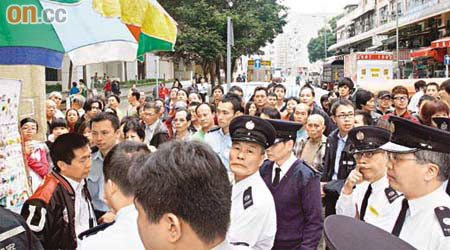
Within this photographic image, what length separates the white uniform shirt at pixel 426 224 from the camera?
88.0 inches

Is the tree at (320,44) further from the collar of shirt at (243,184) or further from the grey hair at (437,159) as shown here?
the grey hair at (437,159)

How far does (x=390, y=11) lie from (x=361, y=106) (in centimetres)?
5023

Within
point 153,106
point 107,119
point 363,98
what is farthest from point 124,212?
point 363,98

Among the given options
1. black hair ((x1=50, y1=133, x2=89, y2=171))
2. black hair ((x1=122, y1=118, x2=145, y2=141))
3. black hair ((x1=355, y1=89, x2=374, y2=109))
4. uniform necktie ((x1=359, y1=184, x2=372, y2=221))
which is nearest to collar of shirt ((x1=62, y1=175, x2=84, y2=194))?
black hair ((x1=50, y1=133, x2=89, y2=171))

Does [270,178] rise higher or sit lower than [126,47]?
lower

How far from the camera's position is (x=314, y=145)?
5625mm

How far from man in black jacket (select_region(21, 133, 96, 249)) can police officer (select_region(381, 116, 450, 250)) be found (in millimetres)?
1911

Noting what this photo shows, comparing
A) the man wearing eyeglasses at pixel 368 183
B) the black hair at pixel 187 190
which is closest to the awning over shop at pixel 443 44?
the man wearing eyeglasses at pixel 368 183

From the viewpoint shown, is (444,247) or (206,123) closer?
(444,247)

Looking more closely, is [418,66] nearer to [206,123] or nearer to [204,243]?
[206,123]

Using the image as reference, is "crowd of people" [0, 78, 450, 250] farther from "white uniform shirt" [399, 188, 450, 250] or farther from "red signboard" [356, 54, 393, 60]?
"red signboard" [356, 54, 393, 60]

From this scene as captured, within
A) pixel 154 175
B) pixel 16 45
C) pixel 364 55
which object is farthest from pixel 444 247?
pixel 364 55

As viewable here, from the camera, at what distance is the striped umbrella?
3055 mm

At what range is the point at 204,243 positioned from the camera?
5.05 ft
